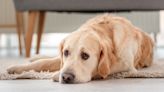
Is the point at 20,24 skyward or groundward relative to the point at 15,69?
Answer: skyward

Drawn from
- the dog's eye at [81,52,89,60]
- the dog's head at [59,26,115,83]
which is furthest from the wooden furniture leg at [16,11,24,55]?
the dog's eye at [81,52,89,60]

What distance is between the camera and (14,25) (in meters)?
4.55

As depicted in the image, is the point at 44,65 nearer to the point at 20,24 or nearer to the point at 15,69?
the point at 15,69

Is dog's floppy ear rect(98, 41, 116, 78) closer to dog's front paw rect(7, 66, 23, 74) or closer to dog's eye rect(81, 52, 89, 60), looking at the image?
dog's eye rect(81, 52, 89, 60)

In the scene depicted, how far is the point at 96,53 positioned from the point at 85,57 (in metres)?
0.06

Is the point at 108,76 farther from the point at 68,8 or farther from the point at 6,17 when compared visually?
the point at 6,17

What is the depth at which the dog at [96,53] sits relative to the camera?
1.66 m

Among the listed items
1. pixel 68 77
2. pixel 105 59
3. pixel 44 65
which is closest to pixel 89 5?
pixel 44 65

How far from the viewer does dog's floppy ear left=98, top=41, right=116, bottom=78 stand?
172cm

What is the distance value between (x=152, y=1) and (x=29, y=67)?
157 cm

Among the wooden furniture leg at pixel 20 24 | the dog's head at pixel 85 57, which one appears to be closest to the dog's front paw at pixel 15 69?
the dog's head at pixel 85 57

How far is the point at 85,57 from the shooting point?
1.68m

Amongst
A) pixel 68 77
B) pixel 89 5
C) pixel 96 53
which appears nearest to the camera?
pixel 68 77

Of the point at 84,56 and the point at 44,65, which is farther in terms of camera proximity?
the point at 44,65
